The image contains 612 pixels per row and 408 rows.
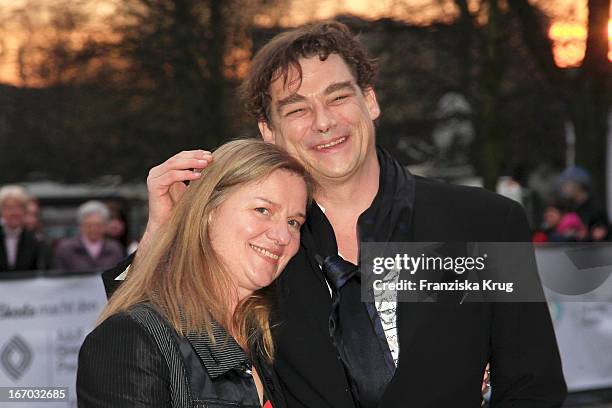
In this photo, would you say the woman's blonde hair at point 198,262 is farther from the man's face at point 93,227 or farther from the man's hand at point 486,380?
the man's face at point 93,227

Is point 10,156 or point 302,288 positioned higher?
point 302,288

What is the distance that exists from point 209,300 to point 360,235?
2.38 ft

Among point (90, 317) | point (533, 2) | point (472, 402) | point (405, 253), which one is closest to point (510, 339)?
point (472, 402)

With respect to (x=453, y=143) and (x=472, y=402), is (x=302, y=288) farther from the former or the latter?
(x=453, y=143)

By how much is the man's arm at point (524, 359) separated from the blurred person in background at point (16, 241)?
21.3 feet

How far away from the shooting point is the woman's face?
8.41ft

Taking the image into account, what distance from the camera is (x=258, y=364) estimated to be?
2691mm

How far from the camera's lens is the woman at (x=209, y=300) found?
7.34ft

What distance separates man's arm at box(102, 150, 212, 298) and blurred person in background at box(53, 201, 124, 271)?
239 inches

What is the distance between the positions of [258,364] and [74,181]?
47.4ft

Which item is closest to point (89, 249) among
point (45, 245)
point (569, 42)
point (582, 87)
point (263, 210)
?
point (45, 245)

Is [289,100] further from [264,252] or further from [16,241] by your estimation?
[16,241]

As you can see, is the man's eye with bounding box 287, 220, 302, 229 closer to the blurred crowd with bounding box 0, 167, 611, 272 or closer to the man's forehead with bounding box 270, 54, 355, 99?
the man's forehead with bounding box 270, 54, 355, 99

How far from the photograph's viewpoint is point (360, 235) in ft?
10.00
